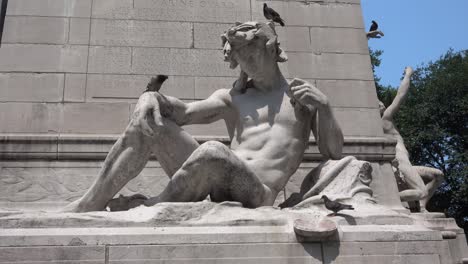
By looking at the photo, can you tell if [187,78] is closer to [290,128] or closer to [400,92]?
[290,128]

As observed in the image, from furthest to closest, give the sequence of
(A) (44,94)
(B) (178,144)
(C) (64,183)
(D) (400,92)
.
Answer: (D) (400,92) < (A) (44,94) < (C) (64,183) < (B) (178,144)

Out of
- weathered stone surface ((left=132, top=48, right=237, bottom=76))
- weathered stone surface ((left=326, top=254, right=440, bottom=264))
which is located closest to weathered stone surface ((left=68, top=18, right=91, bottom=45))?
weathered stone surface ((left=132, top=48, right=237, bottom=76))

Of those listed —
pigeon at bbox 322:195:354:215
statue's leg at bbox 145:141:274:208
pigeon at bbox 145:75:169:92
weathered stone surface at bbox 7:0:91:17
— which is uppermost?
weathered stone surface at bbox 7:0:91:17

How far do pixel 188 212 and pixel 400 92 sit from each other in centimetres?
800

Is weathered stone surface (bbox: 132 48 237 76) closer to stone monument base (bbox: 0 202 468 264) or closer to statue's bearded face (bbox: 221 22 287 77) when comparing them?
statue's bearded face (bbox: 221 22 287 77)

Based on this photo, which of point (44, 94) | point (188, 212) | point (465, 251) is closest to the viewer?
point (188, 212)

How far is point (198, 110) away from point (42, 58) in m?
3.53

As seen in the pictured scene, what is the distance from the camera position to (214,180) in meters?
4.93

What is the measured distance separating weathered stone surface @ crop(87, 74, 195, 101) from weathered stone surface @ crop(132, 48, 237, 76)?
143 mm

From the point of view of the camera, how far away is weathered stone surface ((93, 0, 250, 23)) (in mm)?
8406

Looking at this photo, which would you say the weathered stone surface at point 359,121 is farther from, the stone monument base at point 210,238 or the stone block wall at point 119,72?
the stone monument base at point 210,238

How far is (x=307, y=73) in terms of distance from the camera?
8398 mm

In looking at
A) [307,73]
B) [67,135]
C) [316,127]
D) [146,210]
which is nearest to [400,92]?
[307,73]

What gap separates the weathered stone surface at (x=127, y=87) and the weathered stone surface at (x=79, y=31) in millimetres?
663
